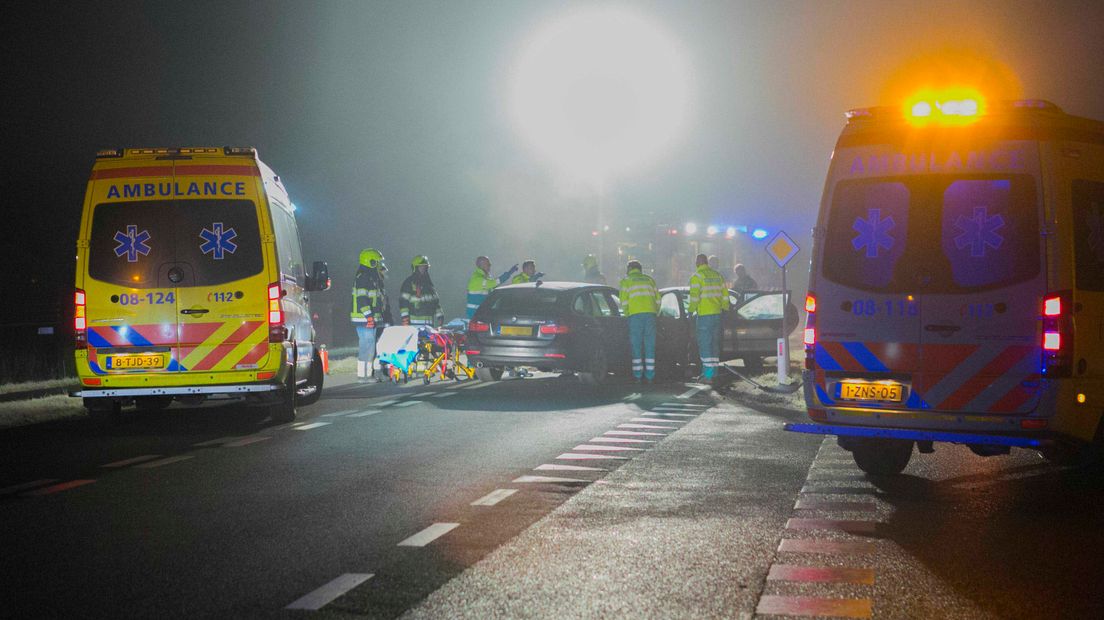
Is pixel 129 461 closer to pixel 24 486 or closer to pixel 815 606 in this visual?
pixel 24 486

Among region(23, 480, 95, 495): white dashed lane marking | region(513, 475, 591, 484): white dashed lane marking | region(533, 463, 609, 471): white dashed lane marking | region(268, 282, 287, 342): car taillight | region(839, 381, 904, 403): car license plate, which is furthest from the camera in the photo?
region(268, 282, 287, 342): car taillight

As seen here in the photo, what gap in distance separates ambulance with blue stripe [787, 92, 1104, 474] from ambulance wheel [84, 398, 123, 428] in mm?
6999

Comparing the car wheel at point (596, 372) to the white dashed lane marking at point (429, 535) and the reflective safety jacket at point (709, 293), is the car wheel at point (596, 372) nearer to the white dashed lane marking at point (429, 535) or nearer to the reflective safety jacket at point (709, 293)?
the reflective safety jacket at point (709, 293)

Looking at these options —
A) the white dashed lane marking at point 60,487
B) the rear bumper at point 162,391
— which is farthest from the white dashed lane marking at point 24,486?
the rear bumper at point 162,391

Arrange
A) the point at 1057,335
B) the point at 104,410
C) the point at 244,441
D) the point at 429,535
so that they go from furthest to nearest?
the point at 104,410 < the point at 244,441 < the point at 1057,335 < the point at 429,535

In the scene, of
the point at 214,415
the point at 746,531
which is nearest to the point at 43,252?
the point at 214,415

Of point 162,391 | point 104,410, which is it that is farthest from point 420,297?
point 162,391

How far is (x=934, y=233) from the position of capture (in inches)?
311

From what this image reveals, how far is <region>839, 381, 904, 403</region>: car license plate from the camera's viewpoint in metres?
7.96

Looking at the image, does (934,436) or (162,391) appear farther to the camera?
(162,391)

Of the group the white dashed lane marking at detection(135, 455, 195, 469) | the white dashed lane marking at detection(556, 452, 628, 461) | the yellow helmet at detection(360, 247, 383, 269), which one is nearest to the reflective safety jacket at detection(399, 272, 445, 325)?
the yellow helmet at detection(360, 247, 383, 269)

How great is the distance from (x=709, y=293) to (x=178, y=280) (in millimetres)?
8603

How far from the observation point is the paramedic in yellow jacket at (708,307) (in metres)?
17.8

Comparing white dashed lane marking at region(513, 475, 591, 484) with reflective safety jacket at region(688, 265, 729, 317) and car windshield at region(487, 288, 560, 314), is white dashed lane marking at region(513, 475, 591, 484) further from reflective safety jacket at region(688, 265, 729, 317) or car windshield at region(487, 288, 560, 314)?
reflective safety jacket at region(688, 265, 729, 317)
